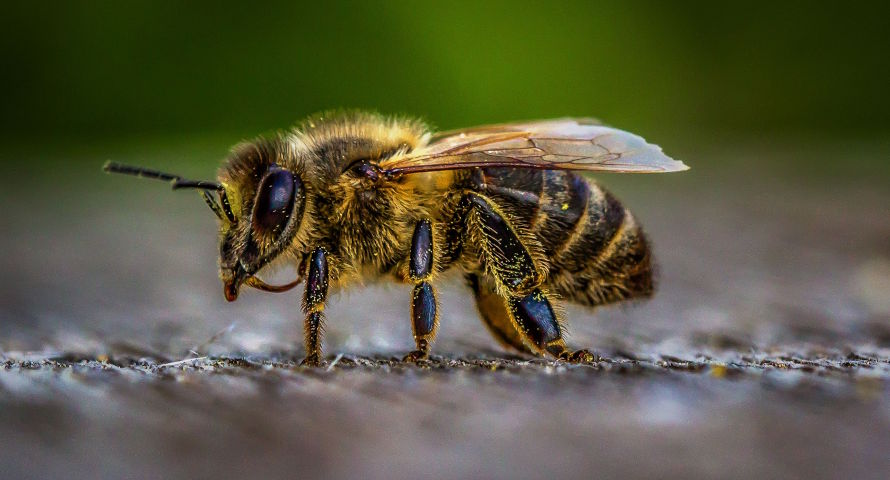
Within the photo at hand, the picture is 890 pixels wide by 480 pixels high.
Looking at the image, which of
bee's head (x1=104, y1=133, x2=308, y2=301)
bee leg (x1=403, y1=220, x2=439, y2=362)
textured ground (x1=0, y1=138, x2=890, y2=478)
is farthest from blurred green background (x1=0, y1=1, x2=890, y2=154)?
Result: bee leg (x1=403, y1=220, x2=439, y2=362)

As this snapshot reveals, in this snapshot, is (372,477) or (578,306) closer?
(372,477)

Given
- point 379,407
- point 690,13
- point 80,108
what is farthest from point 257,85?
point 379,407

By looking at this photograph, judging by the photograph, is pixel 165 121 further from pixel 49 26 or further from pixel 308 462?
pixel 308 462

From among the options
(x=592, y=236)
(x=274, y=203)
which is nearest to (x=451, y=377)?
(x=274, y=203)

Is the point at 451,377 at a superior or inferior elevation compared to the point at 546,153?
inferior

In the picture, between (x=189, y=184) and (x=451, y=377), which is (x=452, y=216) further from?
(x=451, y=377)

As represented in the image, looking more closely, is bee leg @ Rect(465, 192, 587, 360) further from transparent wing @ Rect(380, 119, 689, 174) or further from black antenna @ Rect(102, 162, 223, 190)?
black antenna @ Rect(102, 162, 223, 190)
